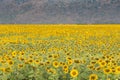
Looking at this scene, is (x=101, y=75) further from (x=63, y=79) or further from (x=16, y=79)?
(x=16, y=79)

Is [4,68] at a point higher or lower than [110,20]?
higher

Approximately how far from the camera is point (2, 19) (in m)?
119

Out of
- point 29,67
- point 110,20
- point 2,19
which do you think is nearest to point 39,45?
point 29,67

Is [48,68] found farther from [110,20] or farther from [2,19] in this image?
[2,19]

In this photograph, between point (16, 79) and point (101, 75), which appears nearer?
point (101, 75)

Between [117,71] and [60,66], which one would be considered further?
[60,66]

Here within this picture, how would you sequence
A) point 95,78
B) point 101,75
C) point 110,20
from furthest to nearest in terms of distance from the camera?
point 110,20 → point 101,75 → point 95,78

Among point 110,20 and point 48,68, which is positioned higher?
point 48,68

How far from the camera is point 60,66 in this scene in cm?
689

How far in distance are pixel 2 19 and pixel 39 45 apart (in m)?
106

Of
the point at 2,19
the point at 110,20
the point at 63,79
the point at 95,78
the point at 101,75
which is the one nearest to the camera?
the point at 95,78

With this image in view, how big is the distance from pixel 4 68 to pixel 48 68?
750 millimetres

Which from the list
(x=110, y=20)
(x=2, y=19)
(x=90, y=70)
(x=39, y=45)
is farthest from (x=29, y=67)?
(x=2, y=19)

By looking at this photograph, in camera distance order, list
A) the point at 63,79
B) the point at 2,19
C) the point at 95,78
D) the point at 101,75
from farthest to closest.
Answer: the point at 2,19, the point at 63,79, the point at 101,75, the point at 95,78
